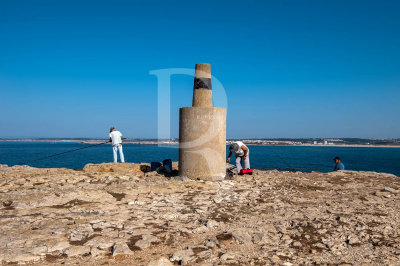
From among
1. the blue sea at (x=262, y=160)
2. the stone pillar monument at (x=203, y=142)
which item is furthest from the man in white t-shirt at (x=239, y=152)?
the blue sea at (x=262, y=160)

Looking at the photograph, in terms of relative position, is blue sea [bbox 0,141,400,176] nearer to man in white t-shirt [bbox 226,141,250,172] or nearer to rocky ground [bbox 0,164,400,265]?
man in white t-shirt [bbox 226,141,250,172]

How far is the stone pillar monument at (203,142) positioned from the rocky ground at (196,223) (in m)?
0.49

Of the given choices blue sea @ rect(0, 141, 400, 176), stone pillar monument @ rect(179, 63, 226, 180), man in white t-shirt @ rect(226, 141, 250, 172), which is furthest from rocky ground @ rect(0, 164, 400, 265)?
blue sea @ rect(0, 141, 400, 176)

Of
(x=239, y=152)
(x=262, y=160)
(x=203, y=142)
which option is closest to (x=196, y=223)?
(x=203, y=142)

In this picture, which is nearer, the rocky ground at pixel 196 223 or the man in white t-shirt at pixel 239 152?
the rocky ground at pixel 196 223

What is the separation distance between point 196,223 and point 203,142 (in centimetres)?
375

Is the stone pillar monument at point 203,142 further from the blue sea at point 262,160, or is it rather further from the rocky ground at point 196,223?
the blue sea at point 262,160

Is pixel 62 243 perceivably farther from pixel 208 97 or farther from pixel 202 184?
pixel 208 97

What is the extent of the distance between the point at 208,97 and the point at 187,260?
5906mm

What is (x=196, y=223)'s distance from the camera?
200 inches

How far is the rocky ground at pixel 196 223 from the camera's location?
3848 millimetres

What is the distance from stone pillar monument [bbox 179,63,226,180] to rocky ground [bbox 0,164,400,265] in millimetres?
489

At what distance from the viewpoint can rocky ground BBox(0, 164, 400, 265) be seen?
3.85 metres

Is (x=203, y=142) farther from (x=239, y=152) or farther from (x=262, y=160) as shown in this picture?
(x=262, y=160)
